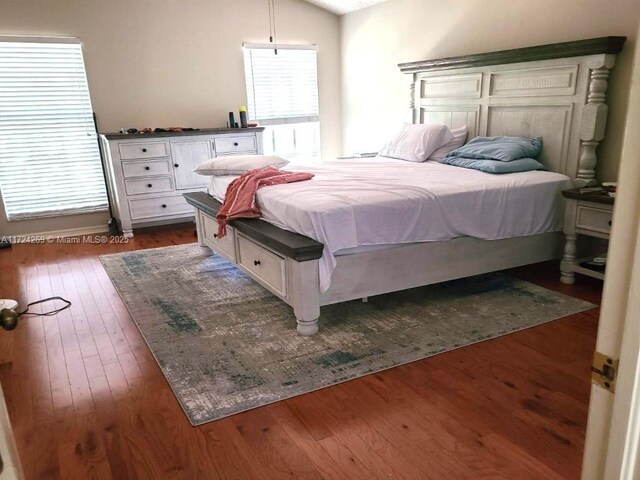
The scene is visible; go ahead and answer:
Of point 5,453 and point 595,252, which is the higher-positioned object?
point 5,453

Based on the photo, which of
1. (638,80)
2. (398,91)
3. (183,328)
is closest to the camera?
(638,80)

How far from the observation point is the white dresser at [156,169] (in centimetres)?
466

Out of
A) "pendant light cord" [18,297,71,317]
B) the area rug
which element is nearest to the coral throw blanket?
the area rug

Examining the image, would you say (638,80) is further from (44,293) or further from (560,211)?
(44,293)

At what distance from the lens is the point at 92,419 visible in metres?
1.96

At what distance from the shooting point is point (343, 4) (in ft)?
18.1

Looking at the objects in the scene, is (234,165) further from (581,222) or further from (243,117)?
(581,222)

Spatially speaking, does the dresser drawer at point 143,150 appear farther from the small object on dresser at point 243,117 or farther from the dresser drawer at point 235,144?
the small object on dresser at point 243,117

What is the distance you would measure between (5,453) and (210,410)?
1.45m

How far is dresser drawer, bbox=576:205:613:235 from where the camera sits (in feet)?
9.57

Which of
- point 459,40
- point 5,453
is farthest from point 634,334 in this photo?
point 459,40

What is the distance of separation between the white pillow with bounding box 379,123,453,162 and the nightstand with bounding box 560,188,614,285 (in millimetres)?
1297

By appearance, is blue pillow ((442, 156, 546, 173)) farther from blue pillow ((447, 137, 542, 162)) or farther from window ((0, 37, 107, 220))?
window ((0, 37, 107, 220))

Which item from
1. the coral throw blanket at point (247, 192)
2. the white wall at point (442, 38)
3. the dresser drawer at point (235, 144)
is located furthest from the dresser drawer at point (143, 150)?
the white wall at point (442, 38)
